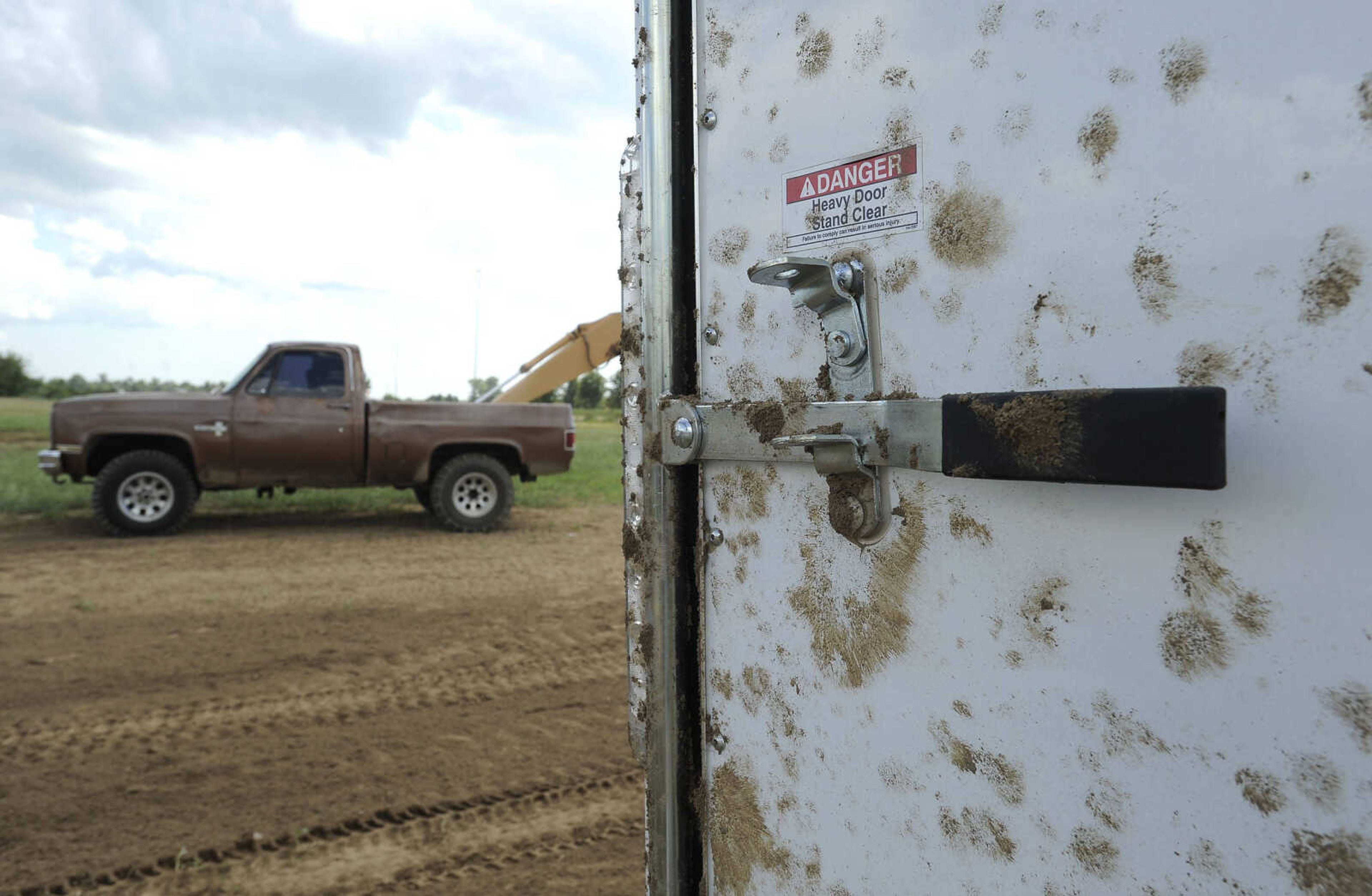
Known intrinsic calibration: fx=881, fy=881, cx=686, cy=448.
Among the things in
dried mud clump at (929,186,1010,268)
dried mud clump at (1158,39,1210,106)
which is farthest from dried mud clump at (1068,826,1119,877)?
dried mud clump at (1158,39,1210,106)

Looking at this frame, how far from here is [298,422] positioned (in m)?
9.47

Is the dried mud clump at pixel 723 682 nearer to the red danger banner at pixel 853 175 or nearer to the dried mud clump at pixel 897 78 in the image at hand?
the red danger banner at pixel 853 175

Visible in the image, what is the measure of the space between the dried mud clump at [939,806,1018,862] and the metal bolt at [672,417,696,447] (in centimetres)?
Answer: 62

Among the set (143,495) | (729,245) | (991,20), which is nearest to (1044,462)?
(991,20)

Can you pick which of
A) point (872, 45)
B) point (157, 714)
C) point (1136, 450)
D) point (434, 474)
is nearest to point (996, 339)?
point (1136, 450)

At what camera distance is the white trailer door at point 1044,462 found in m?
0.79

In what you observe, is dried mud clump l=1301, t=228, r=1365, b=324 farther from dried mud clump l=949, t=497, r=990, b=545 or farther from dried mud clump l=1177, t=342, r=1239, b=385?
dried mud clump l=949, t=497, r=990, b=545

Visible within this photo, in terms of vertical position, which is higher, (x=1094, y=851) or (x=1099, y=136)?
(x=1099, y=136)

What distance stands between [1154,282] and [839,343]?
383 millimetres

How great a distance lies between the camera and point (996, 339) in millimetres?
1019

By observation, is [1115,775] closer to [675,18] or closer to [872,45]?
[872,45]

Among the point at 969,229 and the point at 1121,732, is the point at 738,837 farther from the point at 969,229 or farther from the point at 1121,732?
the point at 969,229

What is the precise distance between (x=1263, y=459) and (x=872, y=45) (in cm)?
69

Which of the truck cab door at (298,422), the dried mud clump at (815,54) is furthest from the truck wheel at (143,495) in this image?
the dried mud clump at (815,54)
